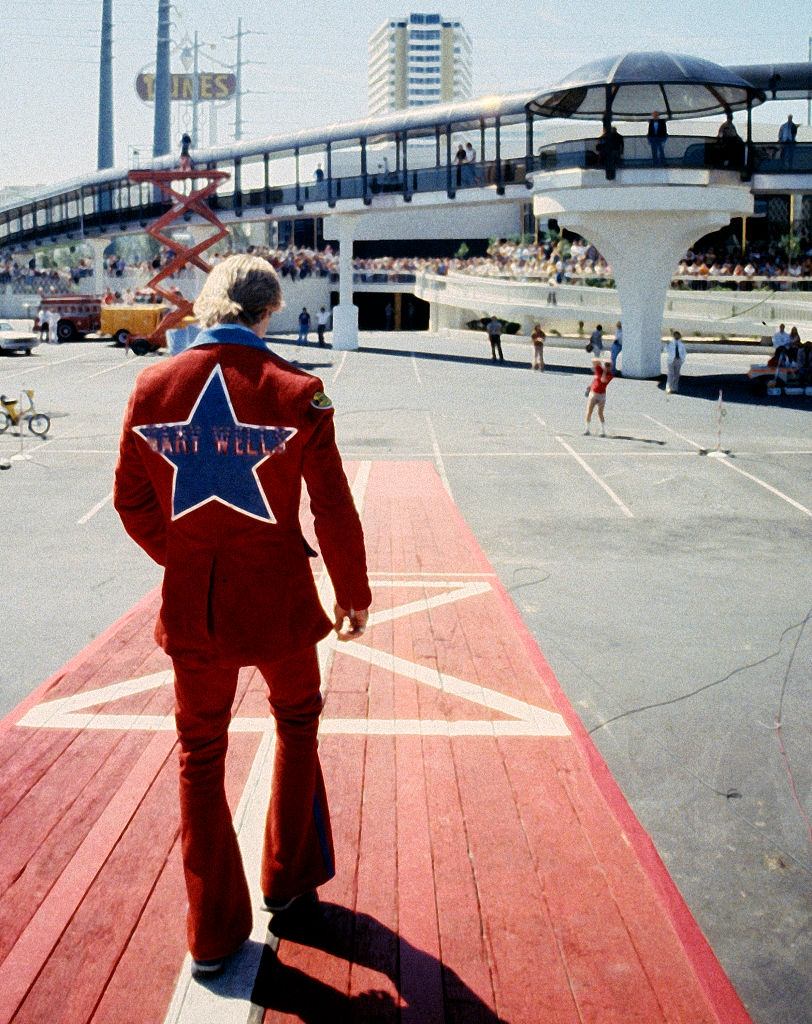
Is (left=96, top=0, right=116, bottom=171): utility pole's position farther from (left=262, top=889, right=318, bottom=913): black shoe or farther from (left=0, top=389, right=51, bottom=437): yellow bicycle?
(left=262, top=889, right=318, bottom=913): black shoe

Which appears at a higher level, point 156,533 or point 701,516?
point 156,533

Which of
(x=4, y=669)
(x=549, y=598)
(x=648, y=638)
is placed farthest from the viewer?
(x=549, y=598)

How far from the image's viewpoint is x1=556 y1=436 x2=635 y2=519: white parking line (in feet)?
46.7

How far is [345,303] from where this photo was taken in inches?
1736

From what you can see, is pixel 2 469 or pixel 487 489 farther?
pixel 2 469

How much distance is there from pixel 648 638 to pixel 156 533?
5.81 metres

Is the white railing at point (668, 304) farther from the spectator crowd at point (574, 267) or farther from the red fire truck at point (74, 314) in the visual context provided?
the red fire truck at point (74, 314)

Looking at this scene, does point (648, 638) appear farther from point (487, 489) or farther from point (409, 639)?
point (487, 489)

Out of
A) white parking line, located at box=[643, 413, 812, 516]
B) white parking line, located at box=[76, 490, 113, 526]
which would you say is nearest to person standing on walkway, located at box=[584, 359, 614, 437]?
white parking line, located at box=[643, 413, 812, 516]

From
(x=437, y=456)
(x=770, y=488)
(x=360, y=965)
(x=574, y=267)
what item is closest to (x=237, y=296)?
(x=360, y=965)

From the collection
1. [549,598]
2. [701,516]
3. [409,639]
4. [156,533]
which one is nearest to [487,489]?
[701,516]

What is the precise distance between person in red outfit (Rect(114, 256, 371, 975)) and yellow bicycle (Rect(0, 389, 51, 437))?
17516mm

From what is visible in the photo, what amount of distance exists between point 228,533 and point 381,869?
5.34 feet

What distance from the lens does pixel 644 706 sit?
696 centimetres
